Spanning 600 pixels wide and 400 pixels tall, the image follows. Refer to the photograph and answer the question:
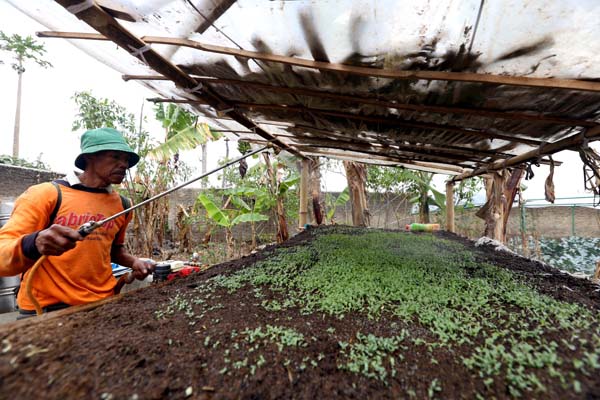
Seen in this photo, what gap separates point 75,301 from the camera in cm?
167

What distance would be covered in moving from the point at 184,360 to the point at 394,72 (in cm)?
175

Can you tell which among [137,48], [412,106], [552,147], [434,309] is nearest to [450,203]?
[552,147]

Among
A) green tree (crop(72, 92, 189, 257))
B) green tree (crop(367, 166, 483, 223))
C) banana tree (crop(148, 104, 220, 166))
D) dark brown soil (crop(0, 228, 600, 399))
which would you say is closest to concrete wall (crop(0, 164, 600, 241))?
green tree (crop(367, 166, 483, 223))

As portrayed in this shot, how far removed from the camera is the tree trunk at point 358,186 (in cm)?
591

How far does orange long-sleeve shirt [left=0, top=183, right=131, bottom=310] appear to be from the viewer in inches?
53.9

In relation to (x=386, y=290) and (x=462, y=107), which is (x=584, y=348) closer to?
(x=386, y=290)

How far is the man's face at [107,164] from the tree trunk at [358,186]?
4698 millimetres

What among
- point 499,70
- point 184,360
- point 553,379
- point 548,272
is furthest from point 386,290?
point 548,272

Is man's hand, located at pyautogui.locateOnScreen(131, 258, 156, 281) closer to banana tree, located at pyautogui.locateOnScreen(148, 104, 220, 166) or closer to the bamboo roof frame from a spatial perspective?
the bamboo roof frame

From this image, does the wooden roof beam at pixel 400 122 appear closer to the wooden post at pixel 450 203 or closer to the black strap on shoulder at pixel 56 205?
the black strap on shoulder at pixel 56 205

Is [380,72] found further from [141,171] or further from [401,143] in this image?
[141,171]

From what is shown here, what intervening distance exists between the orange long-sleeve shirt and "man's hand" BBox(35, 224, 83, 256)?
0.19 ft

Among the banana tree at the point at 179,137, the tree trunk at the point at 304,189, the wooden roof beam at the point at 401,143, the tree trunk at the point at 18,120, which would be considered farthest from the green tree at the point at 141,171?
the tree trunk at the point at 18,120

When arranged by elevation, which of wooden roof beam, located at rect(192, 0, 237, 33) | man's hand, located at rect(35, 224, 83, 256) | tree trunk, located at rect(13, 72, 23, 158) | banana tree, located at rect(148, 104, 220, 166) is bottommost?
man's hand, located at rect(35, 224, 83, 256)
